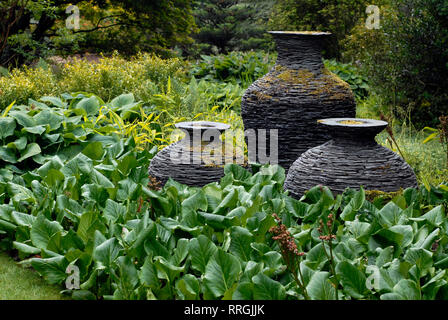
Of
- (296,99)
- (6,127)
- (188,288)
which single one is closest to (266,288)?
(188,288)

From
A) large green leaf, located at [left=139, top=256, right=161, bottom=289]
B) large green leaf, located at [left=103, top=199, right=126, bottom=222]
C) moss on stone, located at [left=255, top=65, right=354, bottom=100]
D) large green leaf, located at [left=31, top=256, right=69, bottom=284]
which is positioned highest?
moss on stone, located at [left=255, top=65, right=354, bottom=100]

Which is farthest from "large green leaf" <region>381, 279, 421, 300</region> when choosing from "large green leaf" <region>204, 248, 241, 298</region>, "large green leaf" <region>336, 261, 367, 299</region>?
"large green leaf" <region>204, 248, 241, 298</region>

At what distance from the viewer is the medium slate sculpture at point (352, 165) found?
3.76m

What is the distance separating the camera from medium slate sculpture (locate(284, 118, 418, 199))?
376 cm

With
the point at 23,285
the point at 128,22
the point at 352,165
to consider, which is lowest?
the point at 23,285

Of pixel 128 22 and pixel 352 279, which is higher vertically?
pixel 128 22

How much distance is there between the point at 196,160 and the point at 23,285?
1.63 metres

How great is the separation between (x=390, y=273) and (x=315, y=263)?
358 millimetres

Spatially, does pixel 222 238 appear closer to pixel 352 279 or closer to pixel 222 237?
pixel 222 237

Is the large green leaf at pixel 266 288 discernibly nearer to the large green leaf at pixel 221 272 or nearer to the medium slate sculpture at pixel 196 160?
the large green leaf at pixel 221 272

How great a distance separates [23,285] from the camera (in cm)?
316

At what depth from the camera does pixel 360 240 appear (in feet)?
9.74

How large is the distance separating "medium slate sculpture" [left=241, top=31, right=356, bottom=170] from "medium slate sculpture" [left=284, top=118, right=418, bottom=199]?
2.54 feet

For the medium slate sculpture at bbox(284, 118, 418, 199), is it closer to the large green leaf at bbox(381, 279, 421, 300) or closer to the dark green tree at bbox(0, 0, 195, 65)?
the large green leaf at bbox(381, 279, 421, 300)
